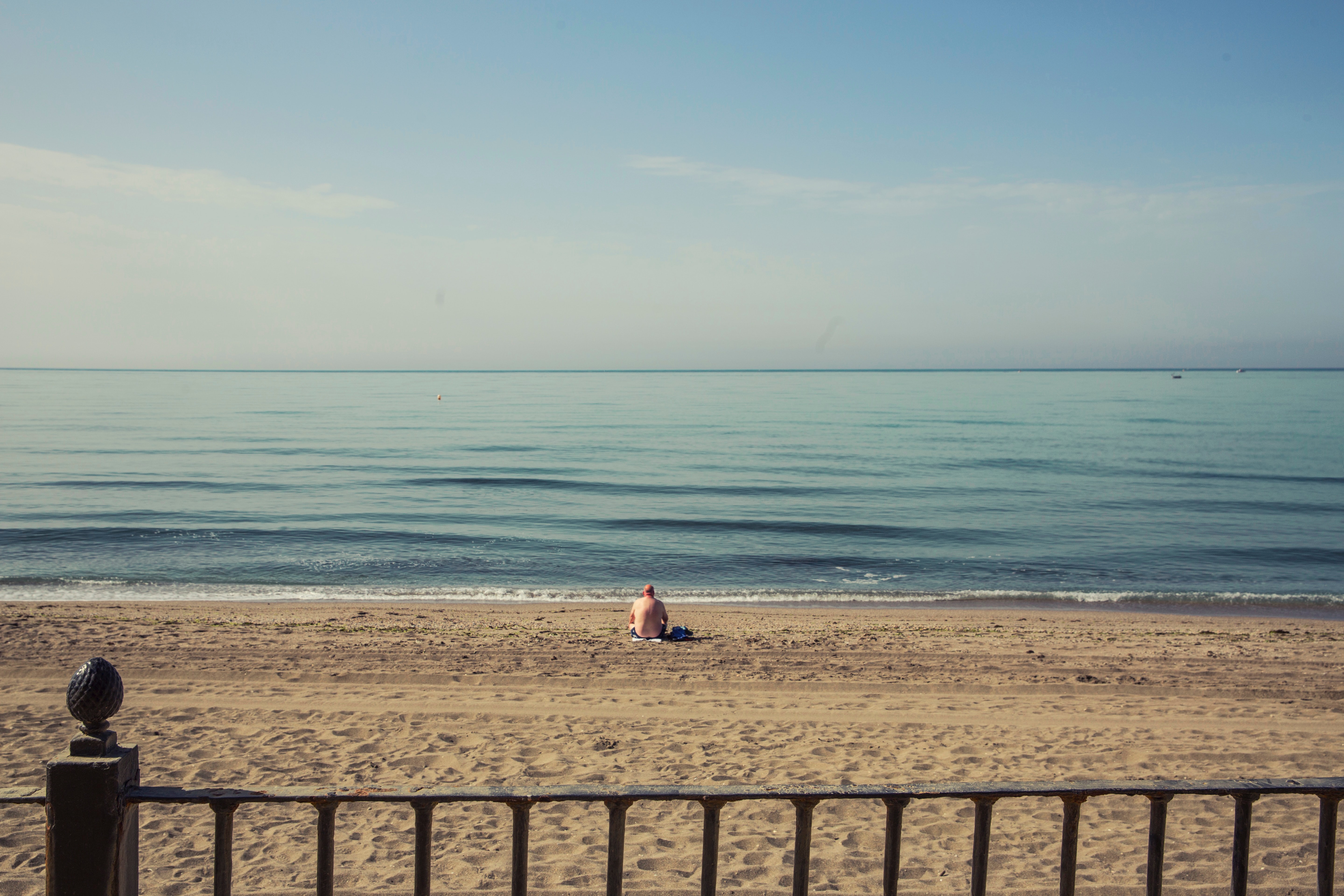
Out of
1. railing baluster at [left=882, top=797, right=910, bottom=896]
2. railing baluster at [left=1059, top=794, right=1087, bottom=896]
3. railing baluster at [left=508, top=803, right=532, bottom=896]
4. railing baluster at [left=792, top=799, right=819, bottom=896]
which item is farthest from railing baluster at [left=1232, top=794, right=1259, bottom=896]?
railing baluster at [left=508, top=803, right=532, bottom=896]

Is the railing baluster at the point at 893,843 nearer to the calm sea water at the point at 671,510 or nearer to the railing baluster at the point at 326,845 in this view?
the railing baluster at the point at 326,845

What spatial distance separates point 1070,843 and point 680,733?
5.45 m

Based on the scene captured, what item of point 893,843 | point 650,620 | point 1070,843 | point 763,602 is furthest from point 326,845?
point 763,602

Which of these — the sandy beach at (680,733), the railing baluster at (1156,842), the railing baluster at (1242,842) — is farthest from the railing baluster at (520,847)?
the railing baluster at (1242,842)

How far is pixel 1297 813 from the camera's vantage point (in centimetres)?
620

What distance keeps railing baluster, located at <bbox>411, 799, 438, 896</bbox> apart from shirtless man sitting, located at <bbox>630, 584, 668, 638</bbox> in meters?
9.07

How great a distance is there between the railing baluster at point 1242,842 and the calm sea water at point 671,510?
1391 cm

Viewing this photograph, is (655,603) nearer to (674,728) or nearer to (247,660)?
(674,728)

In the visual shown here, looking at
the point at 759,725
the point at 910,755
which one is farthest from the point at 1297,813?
the point at 759,725

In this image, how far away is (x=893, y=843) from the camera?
8.56 ft

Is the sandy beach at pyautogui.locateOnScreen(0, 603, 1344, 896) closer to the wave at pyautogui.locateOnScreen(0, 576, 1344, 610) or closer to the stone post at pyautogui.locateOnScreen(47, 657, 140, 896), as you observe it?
the stone post at pyautogui.locateOnScreen(47, 657, 140, 896)

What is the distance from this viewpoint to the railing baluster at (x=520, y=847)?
8.12 feet

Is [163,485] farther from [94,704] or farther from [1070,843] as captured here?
[1070,843]

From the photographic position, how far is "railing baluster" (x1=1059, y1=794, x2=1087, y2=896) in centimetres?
257
